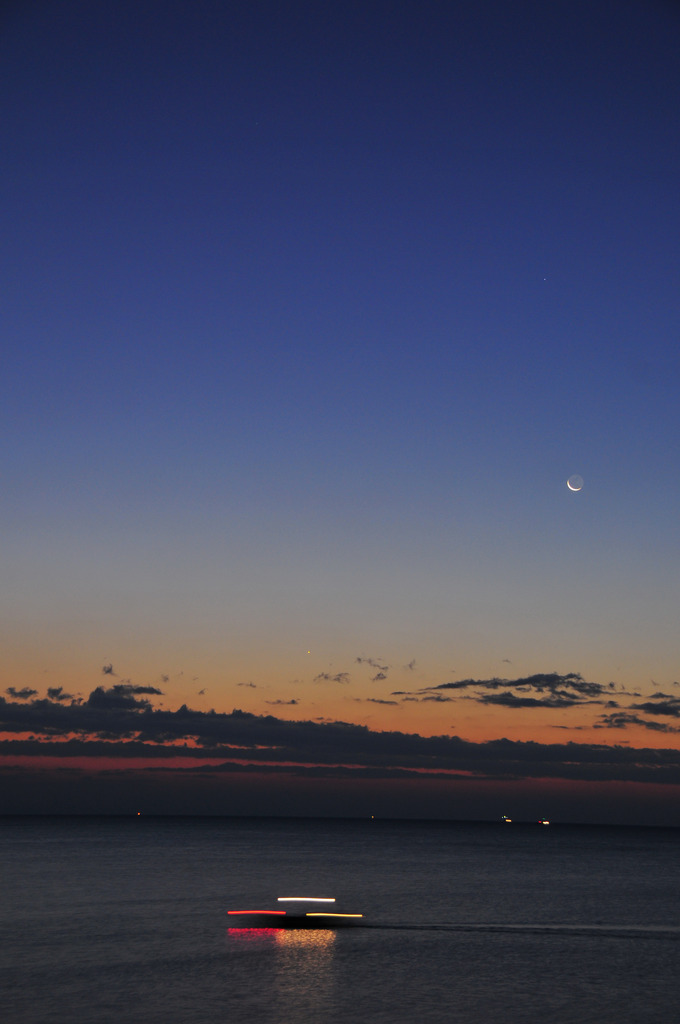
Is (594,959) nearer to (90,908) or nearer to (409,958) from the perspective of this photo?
(409,958)

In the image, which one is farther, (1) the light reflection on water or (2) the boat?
(2) the boat

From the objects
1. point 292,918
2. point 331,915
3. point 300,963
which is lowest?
point 292,918

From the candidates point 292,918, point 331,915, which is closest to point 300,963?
point 292,918

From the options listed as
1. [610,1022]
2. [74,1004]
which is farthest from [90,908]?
[610,1022]

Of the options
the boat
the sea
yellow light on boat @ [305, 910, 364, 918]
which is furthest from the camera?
yellow light on boat @ [305, 910, 364, 918]

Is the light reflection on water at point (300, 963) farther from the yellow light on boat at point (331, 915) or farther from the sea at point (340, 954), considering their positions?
the yellow light on boat at point (331, 915)

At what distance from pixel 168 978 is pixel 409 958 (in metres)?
19.5

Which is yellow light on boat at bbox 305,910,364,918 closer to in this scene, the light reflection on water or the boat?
the boat

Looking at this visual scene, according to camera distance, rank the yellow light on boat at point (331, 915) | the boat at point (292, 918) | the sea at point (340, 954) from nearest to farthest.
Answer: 1. the sea at point (340, 954)
2. the boat at point (292, 918)
3. the yellow light on boat at point (331, 915)

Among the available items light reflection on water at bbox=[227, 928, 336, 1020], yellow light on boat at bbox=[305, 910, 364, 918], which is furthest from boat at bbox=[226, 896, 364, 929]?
light reflection on water at bbox=[227, 928, 336, 1020]

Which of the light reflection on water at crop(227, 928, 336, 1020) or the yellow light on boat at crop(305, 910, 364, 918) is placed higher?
the light reflection on water at crop(227, 928, 336, 1020)

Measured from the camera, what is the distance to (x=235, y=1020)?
4691 centimetres

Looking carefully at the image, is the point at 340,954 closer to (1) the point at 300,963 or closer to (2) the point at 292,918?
(1) the point at 300,963

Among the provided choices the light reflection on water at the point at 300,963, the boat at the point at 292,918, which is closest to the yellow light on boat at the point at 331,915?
the boat at the point at 292,918
